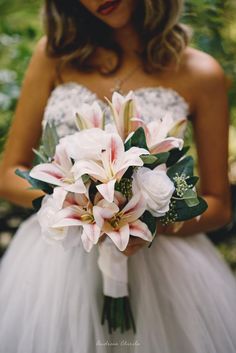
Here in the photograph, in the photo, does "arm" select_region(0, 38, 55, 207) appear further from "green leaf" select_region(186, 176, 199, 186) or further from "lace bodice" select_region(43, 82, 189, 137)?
"green leaf" select_region(186, 176, 199, 186)

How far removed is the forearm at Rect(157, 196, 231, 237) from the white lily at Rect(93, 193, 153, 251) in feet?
1.66

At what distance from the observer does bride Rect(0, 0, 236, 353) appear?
54.0 inches

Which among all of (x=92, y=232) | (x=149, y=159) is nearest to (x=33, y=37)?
(x=149, y=159)

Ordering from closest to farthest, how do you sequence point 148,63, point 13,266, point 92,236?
point 92,236 → point 13,266 → point 148,63

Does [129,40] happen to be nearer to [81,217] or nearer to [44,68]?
[44,68]

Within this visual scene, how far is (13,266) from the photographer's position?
5.33ft

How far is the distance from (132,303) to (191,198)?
0.45 meters

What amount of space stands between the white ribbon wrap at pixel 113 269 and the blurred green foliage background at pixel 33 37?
0.88 m

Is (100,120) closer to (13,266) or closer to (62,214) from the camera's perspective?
(62,214)

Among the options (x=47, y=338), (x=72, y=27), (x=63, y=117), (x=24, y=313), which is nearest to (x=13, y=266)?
(x=24, y=313)

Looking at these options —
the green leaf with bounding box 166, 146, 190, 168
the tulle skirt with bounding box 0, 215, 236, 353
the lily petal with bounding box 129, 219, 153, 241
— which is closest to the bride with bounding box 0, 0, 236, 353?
the tulle skirt with bounding box 0, 215, 236, 353

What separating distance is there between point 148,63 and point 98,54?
0.68 feet

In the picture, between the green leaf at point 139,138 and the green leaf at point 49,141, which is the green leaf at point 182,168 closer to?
the green leaf at point 139,138

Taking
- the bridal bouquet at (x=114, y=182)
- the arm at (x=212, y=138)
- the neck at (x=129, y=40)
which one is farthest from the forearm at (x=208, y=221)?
the neck at (x=129, y=40)
